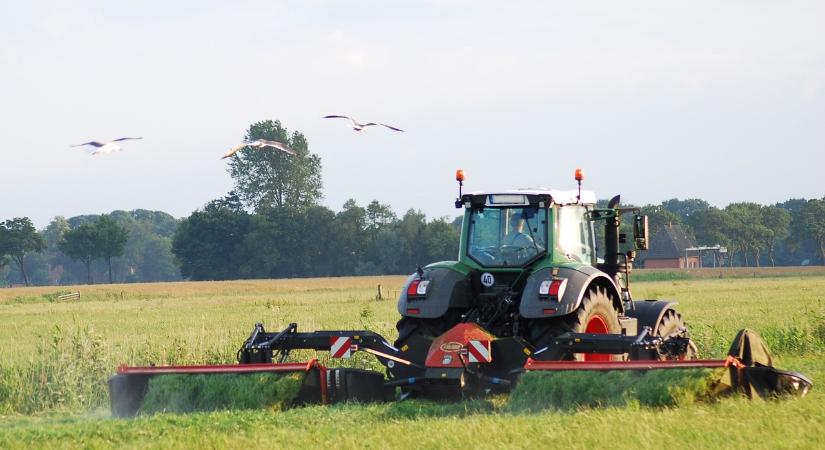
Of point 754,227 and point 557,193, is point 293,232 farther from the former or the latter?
point 557,193

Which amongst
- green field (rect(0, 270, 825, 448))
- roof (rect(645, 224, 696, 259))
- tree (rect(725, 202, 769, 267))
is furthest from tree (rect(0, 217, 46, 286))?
green field (rect(0, 270, 825, 448))

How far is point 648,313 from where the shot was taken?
13227mm

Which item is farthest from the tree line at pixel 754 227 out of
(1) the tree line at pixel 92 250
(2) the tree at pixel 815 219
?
(1) the tree line at pixel 92 250

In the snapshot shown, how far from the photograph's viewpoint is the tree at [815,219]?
10912cm

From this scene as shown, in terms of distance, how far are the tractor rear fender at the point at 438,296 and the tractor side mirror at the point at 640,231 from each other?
2.19 m

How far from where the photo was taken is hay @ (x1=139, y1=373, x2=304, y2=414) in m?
11.0

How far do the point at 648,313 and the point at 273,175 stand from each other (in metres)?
86.8

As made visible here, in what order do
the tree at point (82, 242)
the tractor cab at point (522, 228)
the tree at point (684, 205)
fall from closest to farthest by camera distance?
the tractor cab at point (522, 228)
the tree at point (82, 242)
the tree at point (684, 205)

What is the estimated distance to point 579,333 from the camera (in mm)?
10953

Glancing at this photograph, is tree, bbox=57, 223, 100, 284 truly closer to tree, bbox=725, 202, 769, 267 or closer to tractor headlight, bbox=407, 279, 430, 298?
tree, bbox=725, 202, 769, 267

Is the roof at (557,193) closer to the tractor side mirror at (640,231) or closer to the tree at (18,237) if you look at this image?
the tractor side mirror at (640,231)

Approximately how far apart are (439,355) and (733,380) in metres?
2.87

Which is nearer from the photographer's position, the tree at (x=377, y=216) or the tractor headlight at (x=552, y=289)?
the tractor headlight at (x=552, y=289)

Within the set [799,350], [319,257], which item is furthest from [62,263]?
[799,350]
